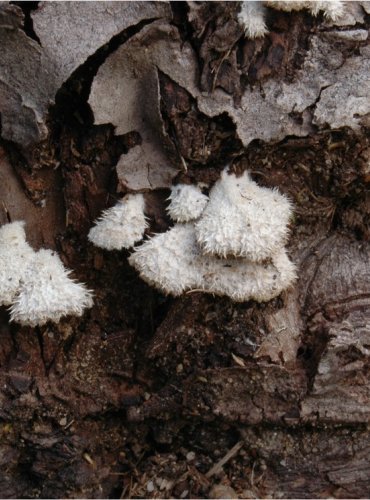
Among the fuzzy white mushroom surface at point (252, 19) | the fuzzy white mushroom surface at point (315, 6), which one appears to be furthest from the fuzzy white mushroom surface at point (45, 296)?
the fuzzy white mushroom surface at point (315, 6)

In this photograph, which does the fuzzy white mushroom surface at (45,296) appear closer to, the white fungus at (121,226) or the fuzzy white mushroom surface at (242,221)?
the white fungus at (121,226)

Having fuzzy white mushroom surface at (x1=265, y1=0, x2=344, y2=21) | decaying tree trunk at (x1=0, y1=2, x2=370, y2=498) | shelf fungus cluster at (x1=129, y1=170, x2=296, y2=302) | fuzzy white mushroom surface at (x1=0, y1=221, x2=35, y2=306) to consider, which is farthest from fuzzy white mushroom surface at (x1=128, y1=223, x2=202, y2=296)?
fuzzy white mushroom surface at (x1=265, y1=0, x2=344, y2=21)

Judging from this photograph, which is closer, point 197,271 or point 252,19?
point 252,19

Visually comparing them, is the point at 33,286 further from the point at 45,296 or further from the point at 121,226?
the point at 121,226

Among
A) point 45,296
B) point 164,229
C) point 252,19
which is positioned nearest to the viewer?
point 252,19

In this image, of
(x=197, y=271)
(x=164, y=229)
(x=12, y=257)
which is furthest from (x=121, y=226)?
(x=12, y=257)

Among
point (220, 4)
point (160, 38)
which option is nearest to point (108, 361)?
point (160, 38)
